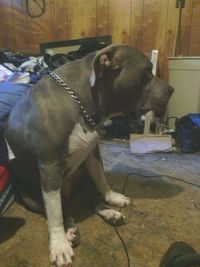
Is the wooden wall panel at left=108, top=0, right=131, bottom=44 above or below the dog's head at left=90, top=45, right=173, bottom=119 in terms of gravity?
above

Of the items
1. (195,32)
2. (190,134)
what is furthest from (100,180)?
(195,32)

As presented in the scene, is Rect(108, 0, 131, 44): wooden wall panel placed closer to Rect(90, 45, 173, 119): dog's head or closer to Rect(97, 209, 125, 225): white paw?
Rect(90, 45, 173, 119): dog's head

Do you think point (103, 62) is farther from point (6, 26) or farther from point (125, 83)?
point (6, 26)

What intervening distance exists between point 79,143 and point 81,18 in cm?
198

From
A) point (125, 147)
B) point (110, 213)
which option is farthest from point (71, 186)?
point (125, 147)

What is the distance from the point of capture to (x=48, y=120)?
1.04 metres

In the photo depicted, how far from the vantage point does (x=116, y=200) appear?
1379 millimetres

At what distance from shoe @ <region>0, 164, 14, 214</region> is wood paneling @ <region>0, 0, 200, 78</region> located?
181cm

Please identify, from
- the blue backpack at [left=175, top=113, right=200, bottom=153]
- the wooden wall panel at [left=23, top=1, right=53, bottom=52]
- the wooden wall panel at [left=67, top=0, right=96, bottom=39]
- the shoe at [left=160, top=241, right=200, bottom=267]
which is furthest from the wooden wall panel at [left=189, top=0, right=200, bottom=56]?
the shoe at [left=160, top=241, right=200, bottom=267]

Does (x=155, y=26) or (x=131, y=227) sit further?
(x=155, y=26)

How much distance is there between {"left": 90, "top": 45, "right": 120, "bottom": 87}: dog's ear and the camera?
102cm

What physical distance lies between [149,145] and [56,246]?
48.1 inches

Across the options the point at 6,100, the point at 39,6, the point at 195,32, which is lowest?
the point at 6,100

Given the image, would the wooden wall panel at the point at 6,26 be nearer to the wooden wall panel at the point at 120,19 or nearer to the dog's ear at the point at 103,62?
the wooden wall panel at the point at 120,19
